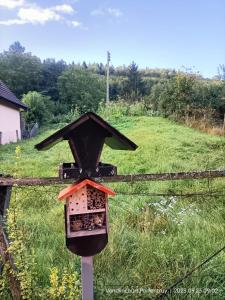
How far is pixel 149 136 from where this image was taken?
1220 centimetres

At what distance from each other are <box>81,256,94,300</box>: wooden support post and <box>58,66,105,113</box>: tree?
3486 centimetres

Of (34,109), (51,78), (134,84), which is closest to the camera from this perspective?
(34,109)

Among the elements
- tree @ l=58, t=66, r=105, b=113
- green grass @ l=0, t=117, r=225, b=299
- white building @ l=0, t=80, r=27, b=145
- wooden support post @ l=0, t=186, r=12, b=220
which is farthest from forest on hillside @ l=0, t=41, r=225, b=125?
wooden support post @ l=0, t=186, r=12, b=220

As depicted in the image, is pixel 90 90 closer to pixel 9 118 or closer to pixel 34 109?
pixel 34 109

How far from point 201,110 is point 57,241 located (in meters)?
15.3

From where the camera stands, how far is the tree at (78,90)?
3753cm

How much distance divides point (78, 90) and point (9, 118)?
60.1 feet

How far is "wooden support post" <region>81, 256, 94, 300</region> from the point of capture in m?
2.43

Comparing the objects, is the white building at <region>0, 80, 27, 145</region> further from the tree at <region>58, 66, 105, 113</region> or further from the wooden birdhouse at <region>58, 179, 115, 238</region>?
the wooden birdhouse at <region>58, 179, 115, 238</region>

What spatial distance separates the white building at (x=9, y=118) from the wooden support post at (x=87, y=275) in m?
17.5

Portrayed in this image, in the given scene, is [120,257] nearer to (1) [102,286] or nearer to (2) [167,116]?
(1) [102,286]

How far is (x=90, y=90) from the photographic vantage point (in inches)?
1555

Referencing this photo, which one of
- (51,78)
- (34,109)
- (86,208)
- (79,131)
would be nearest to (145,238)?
(86,208)

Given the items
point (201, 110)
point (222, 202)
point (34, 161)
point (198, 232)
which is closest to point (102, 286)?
point (198, 232)
